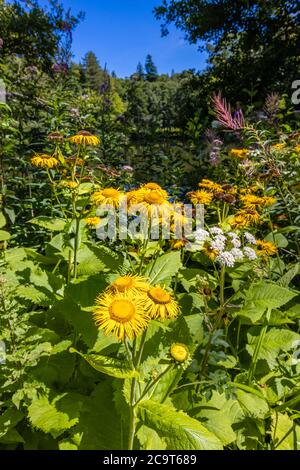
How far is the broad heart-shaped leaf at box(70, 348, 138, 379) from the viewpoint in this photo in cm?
91

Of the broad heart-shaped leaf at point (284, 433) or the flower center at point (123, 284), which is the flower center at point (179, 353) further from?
the broad heart-shaped leaf at point (284, 433)

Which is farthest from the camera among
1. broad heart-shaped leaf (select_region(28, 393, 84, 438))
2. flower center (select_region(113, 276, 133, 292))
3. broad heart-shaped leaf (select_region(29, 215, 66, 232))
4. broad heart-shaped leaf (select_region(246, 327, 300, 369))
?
broad heart-shaped leaf (select_region(29, 215, 66, 232))

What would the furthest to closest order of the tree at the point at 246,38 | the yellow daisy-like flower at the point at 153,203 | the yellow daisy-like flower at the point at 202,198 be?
the tree at the point at 246,38 < the yellow daisy-like flower at the point at 202,198 < the yellow daisy-like flower at the point at 153,203

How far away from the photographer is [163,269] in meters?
1.43

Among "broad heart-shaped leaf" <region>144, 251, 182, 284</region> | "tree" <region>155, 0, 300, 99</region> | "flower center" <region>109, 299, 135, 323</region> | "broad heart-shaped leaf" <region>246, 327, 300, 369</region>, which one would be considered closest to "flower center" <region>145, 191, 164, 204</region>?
"broad heart-shaped leaf" <region>144, 251, 182, 284</region>

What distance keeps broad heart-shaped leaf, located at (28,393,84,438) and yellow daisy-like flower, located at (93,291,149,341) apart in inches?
18.4

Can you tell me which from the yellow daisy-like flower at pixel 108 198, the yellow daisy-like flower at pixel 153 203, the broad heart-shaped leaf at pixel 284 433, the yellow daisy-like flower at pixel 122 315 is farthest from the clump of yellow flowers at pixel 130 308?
the broad heart-shaped leaf at pixel 284 433

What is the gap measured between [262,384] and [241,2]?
776 cm

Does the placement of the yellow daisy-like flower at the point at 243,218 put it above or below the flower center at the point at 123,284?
above

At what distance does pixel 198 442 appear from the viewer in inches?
35.4

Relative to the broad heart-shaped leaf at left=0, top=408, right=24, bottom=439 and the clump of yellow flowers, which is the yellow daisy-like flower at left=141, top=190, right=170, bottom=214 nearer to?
the clump of yellow flowers

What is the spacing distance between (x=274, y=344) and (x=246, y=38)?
7377 mm

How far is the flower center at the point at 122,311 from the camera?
0.92 meters

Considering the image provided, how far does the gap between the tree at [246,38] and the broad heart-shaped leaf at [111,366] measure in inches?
235
